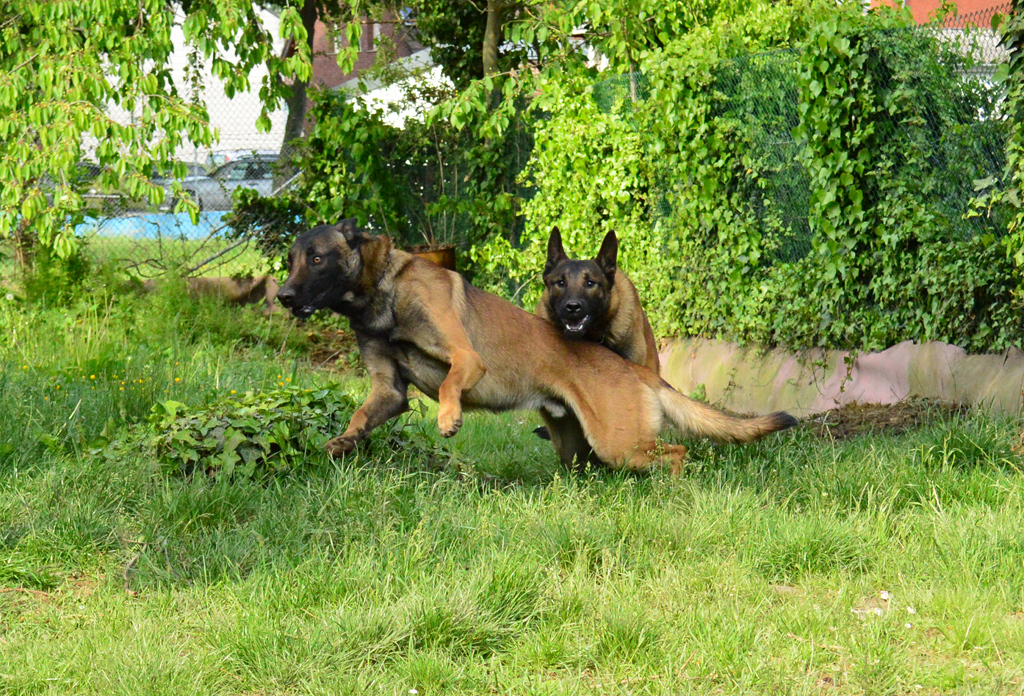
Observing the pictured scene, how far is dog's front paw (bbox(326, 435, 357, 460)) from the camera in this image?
4.85 meters

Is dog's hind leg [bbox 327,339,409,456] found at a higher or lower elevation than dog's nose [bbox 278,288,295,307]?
lower

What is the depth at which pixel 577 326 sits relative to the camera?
18.0 ft

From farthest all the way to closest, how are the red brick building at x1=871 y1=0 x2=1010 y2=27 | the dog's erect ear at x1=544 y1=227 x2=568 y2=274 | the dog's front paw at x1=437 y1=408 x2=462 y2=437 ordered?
the red brick building at x1=871 y1=0 x2=1010 y2=27
the dog's erect ear at x1=544 y1=227 x2=568 y2=274
the dog's front paw at x1=437 y1=408 x2=462 y2=437

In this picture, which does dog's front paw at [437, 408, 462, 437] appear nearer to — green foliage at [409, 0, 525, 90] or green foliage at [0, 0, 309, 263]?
green foliage at [0, 0, 309, 263]

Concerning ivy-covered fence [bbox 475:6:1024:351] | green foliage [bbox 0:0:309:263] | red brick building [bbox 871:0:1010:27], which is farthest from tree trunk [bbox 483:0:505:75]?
red brick building [bbox 871:0:1010:27]

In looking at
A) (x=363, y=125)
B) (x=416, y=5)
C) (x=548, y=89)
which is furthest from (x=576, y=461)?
(x=416, y=5)

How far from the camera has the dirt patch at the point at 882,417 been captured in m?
6.21

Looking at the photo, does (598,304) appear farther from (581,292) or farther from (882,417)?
(882,417)

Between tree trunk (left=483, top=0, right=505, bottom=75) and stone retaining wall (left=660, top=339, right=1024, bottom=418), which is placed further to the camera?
tree trunk (left=483, top=0, right=505, bottom=75)

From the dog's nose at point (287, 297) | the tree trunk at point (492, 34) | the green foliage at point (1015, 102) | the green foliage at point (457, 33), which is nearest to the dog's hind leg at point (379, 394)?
the dog's nose at point (287, 297)

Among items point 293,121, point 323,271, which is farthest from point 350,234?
point 293,121

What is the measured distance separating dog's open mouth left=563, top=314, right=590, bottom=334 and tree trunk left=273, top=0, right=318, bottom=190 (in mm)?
7684

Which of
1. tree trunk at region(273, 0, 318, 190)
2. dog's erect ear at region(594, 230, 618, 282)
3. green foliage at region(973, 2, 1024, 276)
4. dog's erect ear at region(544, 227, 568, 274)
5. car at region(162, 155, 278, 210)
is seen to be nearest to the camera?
green foliage at region(973, 2, 1024, 276)

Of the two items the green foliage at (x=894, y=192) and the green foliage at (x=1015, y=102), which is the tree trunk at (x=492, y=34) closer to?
the green foliage at (x=894, y=192)
